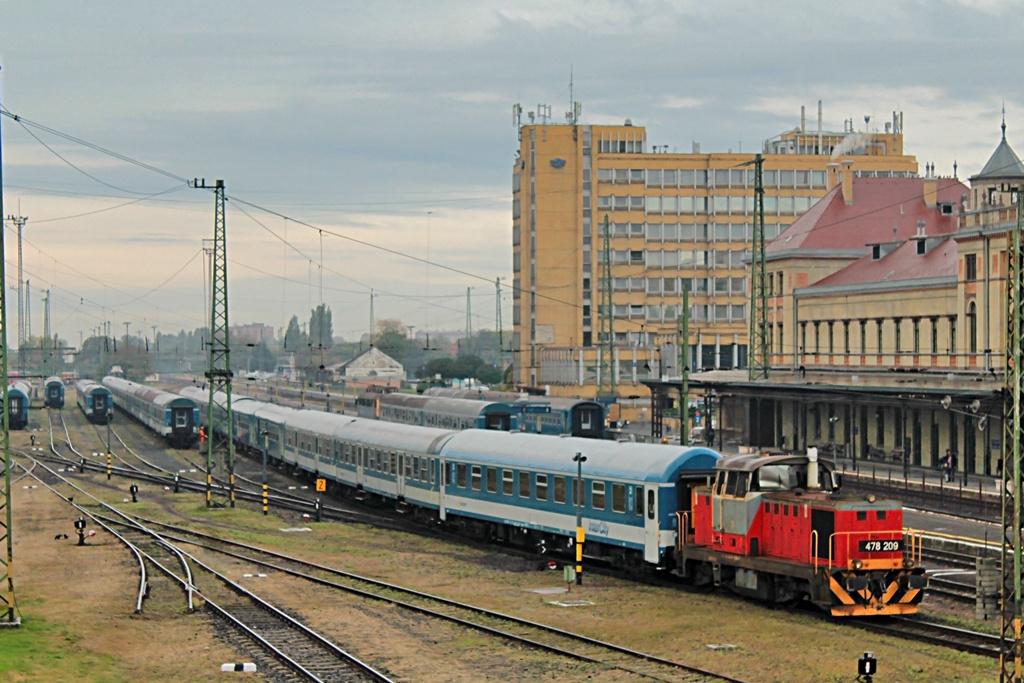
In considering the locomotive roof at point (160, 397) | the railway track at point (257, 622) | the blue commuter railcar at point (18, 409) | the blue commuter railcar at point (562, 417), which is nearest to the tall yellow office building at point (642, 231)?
the locomotive roof at point (160, 397)

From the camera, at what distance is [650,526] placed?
33.2 metres

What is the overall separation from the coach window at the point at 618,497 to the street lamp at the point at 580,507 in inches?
43.8

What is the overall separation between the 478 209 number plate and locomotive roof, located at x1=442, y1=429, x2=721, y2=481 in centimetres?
633

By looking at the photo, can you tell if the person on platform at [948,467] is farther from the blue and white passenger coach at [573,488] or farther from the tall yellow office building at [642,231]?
the tall yellow office building at [642,231]

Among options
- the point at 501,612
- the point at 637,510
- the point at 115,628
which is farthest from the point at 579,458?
the point at 115,628

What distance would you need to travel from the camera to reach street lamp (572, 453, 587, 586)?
3470cm

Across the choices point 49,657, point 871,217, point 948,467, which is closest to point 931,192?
point 871,217

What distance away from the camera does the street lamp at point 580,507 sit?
34.7 meters

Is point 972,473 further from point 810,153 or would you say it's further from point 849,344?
point 810,153

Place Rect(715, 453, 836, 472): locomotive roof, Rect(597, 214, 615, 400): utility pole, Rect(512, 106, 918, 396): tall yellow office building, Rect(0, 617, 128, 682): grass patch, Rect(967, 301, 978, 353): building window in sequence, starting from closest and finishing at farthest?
1. Rect(0, 617, 128, 682): grass patch
2. Rect(715, 453, 836, 472): locomotive roof
3. Rect(967, 301, 978, 353): building window
4. Rect(597, 214, 615, 400): utility pole
5. Rect(512, 106, 918, 396): tall yellow office building

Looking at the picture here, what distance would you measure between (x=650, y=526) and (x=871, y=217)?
70465 mm

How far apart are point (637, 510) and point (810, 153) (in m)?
138

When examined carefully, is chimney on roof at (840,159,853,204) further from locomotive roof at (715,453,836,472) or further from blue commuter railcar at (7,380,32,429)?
locomotive roof at (715,453,836,472)

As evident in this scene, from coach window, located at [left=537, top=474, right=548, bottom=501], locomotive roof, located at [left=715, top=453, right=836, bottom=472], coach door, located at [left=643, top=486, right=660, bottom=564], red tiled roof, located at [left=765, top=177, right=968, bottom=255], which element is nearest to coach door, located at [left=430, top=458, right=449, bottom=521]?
coach window, located at [left=537, top=474, right=548, bottom=501]
